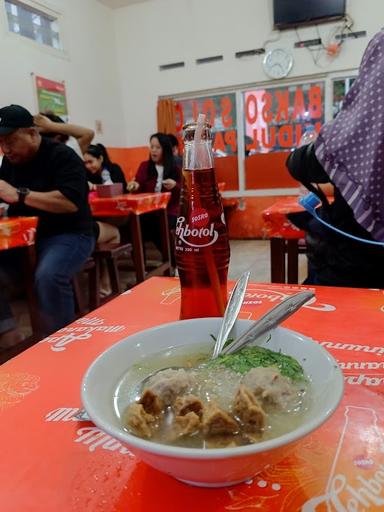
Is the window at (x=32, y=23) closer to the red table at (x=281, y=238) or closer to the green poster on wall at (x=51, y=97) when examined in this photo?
the green poster on wall at (x=51, y=97)

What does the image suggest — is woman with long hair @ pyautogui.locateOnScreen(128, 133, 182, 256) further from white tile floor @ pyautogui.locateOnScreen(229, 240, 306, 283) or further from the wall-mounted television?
the wall-mounted television

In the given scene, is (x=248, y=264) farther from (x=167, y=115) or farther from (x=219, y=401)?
(x=219, y=401)

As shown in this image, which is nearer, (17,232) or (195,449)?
(195,449)

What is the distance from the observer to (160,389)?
39 cm

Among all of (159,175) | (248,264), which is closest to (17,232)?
(159,175)

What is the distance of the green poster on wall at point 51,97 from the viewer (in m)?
4.19

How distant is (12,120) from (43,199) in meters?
0.41

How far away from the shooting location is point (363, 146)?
920mm

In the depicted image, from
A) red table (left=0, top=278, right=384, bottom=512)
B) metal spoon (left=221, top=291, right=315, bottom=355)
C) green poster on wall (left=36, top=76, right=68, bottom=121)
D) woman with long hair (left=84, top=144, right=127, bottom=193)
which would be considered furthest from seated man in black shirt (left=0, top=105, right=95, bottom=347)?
green poster on wall (left=36, top=76, right=68, bottom=121)

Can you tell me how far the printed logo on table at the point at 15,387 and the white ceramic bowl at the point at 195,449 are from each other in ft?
0.63

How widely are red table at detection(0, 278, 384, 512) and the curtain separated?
524 centimetres

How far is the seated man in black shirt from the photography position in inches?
78.7

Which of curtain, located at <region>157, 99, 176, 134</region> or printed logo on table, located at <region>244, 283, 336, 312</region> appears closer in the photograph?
printed logo on table, located at <region>244, 283, 336, 312</region>

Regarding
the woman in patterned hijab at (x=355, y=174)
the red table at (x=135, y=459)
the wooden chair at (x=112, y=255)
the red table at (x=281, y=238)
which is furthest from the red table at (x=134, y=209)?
the red table at (x=135, y=459)
